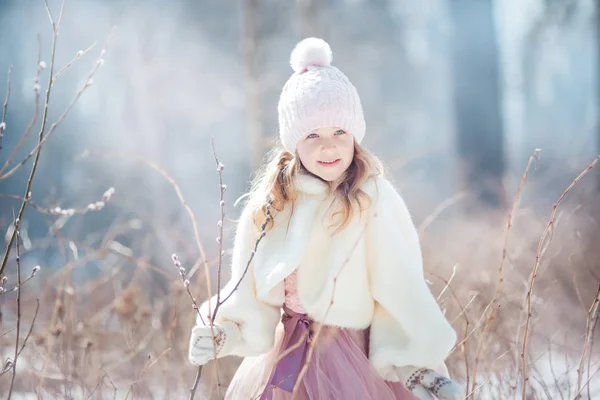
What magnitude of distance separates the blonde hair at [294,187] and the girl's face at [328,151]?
0.11 ft

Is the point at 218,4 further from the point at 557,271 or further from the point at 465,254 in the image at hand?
A: the point at 557,271

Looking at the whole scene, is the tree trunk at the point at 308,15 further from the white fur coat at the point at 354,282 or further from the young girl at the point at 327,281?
the white fur coat at the point at 354,282

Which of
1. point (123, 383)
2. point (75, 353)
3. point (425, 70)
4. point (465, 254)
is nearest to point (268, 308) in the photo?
point (75, 353)

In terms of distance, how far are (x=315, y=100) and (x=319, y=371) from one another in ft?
2.27

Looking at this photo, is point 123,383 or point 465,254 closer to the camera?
point 123,383

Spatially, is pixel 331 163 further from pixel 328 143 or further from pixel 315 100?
pixel 315 100

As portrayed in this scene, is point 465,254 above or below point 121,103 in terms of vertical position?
below

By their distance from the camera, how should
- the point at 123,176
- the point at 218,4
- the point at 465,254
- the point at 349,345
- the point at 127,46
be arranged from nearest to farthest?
the point at 349,345 < the point at 465,254 < the point at 127,46 < the point at 123,176 < the point at 218,4

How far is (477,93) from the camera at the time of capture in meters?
7.19

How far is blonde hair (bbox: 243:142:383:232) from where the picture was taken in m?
1.63

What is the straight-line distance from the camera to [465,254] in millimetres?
4414

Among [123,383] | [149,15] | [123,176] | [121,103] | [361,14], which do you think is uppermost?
[361,14]

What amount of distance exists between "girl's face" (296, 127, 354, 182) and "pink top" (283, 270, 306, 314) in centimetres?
28

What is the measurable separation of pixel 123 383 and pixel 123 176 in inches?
233
